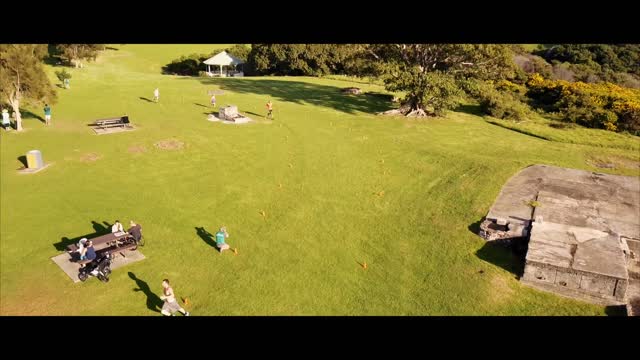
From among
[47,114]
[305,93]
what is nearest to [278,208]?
[47,114]

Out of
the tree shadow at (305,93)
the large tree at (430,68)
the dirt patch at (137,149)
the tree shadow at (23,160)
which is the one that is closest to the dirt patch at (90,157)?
the dirt patch at (137,149)

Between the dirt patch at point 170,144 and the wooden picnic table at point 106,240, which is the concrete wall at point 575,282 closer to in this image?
the wooden picnic table at point 106,240

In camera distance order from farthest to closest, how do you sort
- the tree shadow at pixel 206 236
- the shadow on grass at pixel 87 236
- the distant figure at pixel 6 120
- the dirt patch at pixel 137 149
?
the distant figure at pixel 6 120 < the dirt patch at pixel 137 149 < the tree shadow at pixel 206 236 < the shadow on grass at pixel 87 236

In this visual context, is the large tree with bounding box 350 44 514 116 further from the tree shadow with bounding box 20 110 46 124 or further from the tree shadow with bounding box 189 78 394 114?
the tree shadow with bounding box 20 110 46 124

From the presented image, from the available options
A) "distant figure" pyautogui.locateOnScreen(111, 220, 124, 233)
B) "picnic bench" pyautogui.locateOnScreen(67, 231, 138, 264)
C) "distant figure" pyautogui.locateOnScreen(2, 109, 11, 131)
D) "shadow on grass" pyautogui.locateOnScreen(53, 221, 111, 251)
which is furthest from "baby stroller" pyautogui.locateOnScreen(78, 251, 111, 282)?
"distant figure" pyautogui.locateOnScreen(2, 109, 11, 131)

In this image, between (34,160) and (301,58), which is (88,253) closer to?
(34,160)

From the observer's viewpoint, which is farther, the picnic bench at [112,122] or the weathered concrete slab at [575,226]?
the picnic bench at [112,122]
